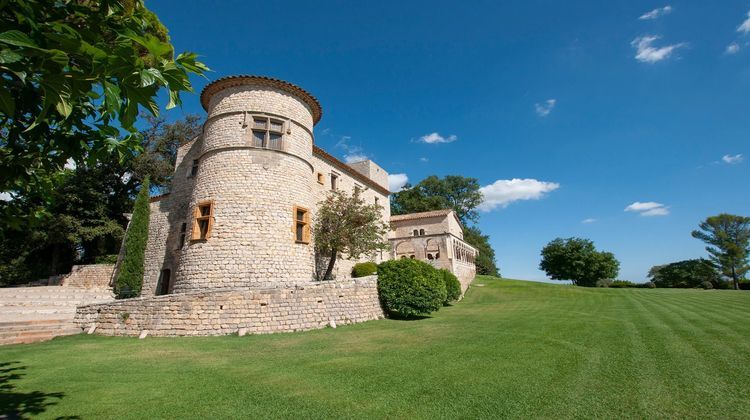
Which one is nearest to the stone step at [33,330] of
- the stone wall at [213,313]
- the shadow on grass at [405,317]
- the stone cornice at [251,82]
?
the stone wall at [213,313]

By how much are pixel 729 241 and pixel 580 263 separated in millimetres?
17904

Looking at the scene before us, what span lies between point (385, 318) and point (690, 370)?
10113 mm

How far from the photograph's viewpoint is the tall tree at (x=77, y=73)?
188 cm

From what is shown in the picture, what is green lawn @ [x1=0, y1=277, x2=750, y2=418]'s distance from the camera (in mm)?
4238

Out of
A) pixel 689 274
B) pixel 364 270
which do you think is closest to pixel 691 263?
pixel 689 274

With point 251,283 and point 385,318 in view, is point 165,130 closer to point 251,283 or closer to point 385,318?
point 251,283

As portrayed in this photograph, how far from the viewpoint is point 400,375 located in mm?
5621

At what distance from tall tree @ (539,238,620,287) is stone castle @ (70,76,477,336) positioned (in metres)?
41.0

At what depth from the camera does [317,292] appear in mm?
12086

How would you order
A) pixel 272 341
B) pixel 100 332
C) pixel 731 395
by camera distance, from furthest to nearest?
pixel 100 332, pixel 272 341, pixel 731 395

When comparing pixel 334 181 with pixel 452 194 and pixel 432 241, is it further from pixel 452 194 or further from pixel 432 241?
pixel 452 194

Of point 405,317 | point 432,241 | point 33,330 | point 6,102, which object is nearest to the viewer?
point 6,102

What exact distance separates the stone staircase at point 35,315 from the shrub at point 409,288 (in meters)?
10.9

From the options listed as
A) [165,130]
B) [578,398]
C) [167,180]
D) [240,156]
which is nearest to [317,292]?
[240,156]
